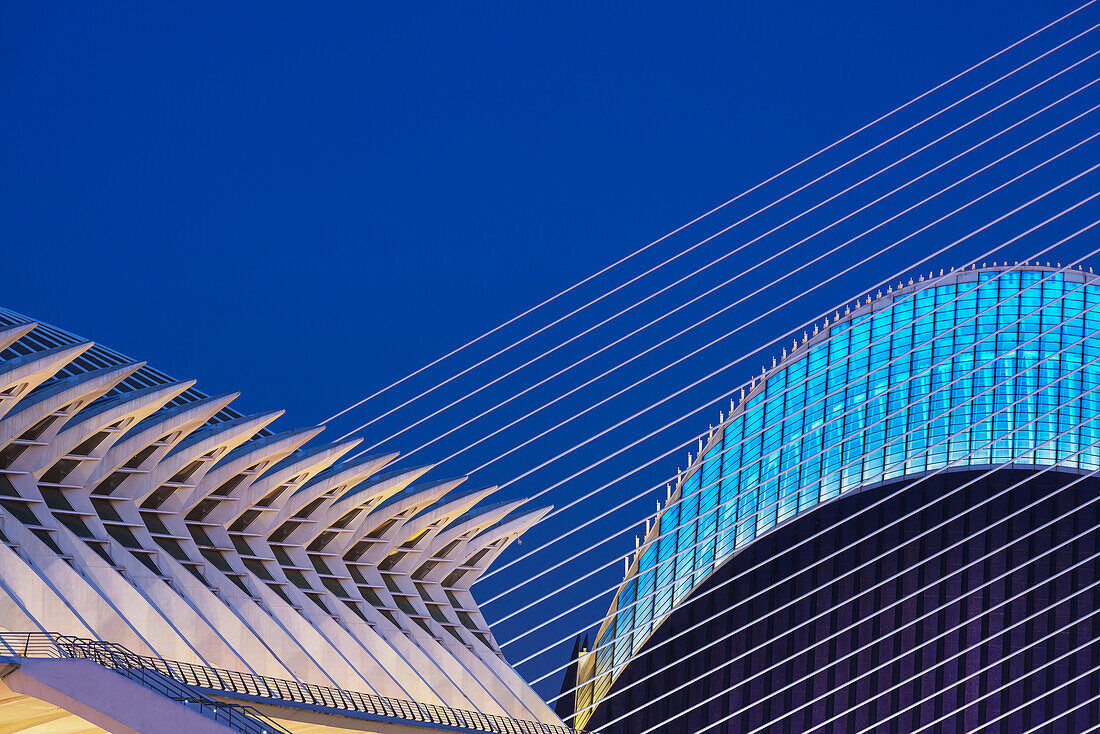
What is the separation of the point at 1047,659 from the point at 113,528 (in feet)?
105

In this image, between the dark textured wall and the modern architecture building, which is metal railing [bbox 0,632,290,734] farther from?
the dark textured wall

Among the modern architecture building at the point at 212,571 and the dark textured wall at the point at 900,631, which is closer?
the modern architecture building at the point at 212,571

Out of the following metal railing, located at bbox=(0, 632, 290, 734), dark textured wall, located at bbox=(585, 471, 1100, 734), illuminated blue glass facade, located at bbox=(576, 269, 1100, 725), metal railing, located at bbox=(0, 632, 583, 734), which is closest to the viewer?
metal railing, located at bbox=(0, 632, 290, 734)

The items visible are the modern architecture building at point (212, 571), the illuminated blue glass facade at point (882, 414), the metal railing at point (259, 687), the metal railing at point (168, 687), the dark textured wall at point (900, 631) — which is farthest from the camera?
the illuminated blue glass facade at point (882, 414)

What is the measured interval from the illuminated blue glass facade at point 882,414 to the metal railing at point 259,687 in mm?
14250

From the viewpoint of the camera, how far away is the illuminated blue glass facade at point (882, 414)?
53094mm

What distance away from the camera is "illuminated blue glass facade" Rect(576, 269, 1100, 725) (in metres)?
53.1

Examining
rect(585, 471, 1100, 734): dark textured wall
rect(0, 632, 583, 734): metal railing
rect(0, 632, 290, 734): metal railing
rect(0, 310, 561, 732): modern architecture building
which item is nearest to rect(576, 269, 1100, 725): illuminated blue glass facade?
rect(585, 471, 1100, 734): dark textured wall

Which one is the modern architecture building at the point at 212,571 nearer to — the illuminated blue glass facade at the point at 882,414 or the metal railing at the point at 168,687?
the metal railing at the point at 168,687

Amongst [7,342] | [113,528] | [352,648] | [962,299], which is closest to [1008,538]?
[962,299]

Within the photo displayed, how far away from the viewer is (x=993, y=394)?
5431 cm

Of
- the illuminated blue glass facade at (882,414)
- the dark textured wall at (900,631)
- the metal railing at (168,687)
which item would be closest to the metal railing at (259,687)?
the metal railing at (168,687)

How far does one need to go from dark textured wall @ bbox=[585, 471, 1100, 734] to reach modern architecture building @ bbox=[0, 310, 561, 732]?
29.9 ft

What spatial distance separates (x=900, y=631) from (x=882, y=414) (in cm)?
1015
